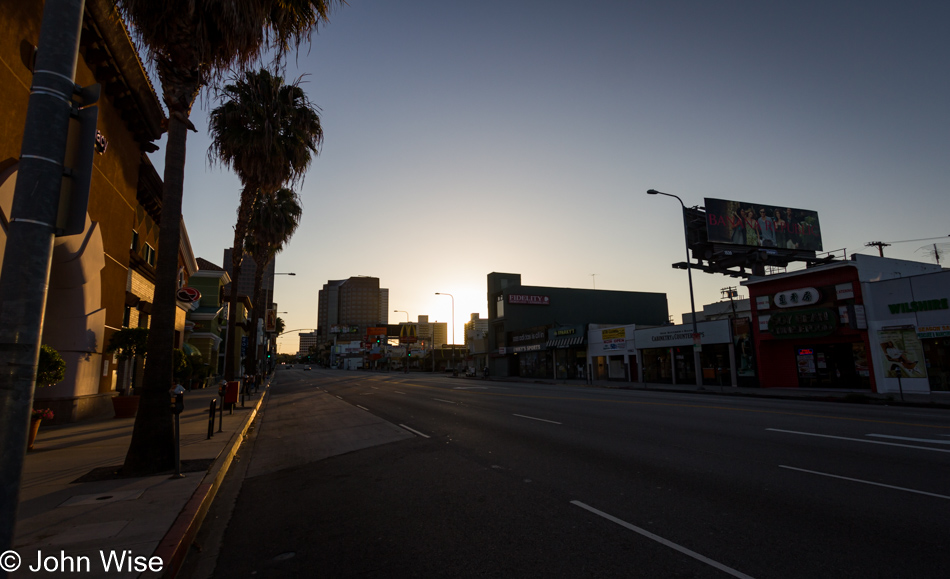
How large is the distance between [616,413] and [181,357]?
54.3ft

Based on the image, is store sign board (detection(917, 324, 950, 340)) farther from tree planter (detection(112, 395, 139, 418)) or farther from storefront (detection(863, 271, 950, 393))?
tree planter (detection(112, 395, 139, 418))

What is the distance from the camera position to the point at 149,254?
22828 mm

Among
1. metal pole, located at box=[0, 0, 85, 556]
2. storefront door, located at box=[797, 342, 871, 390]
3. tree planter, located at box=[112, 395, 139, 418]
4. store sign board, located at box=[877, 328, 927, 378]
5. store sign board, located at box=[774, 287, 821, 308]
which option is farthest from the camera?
store sign board, located at box=[774, 287, 821, 308]

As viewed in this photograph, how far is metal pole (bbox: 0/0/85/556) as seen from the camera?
9.34 feet

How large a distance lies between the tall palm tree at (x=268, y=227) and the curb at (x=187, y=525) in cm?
2307

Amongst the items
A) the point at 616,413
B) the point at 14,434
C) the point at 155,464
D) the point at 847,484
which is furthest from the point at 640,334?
the point at 14,434

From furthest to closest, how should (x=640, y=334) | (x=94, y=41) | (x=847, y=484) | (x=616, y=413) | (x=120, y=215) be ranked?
(x=640, y=334)
(x=120, y=215)
(x=616, y=413)
(x=94, y=41)
(x=847, y=484)

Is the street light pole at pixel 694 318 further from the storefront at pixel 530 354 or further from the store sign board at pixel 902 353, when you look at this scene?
the storefront at pixel 530 354

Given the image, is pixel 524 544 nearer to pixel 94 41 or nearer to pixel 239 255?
pixel 94 41

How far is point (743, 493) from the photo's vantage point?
245 inches

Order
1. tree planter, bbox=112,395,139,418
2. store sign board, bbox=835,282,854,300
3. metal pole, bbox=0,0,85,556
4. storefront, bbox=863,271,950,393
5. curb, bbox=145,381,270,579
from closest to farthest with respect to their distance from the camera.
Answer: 1. metal pole, bbox=0,0,85,556
2. curb, bbox=145,381,270,579
3. tree planter, bbox=112,395,139,418
4. storefront, bbox=863,271,950,393
5. store sign board, bbox=835,282,854,300

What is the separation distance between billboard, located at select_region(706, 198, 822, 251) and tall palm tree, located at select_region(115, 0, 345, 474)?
31.6m

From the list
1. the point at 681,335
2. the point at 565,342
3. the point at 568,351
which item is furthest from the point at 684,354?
the point at 568,351

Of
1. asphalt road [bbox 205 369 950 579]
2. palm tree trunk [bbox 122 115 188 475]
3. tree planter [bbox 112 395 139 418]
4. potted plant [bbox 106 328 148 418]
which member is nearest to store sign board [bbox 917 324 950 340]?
asphalt road [bbox 205 369 950 579]
